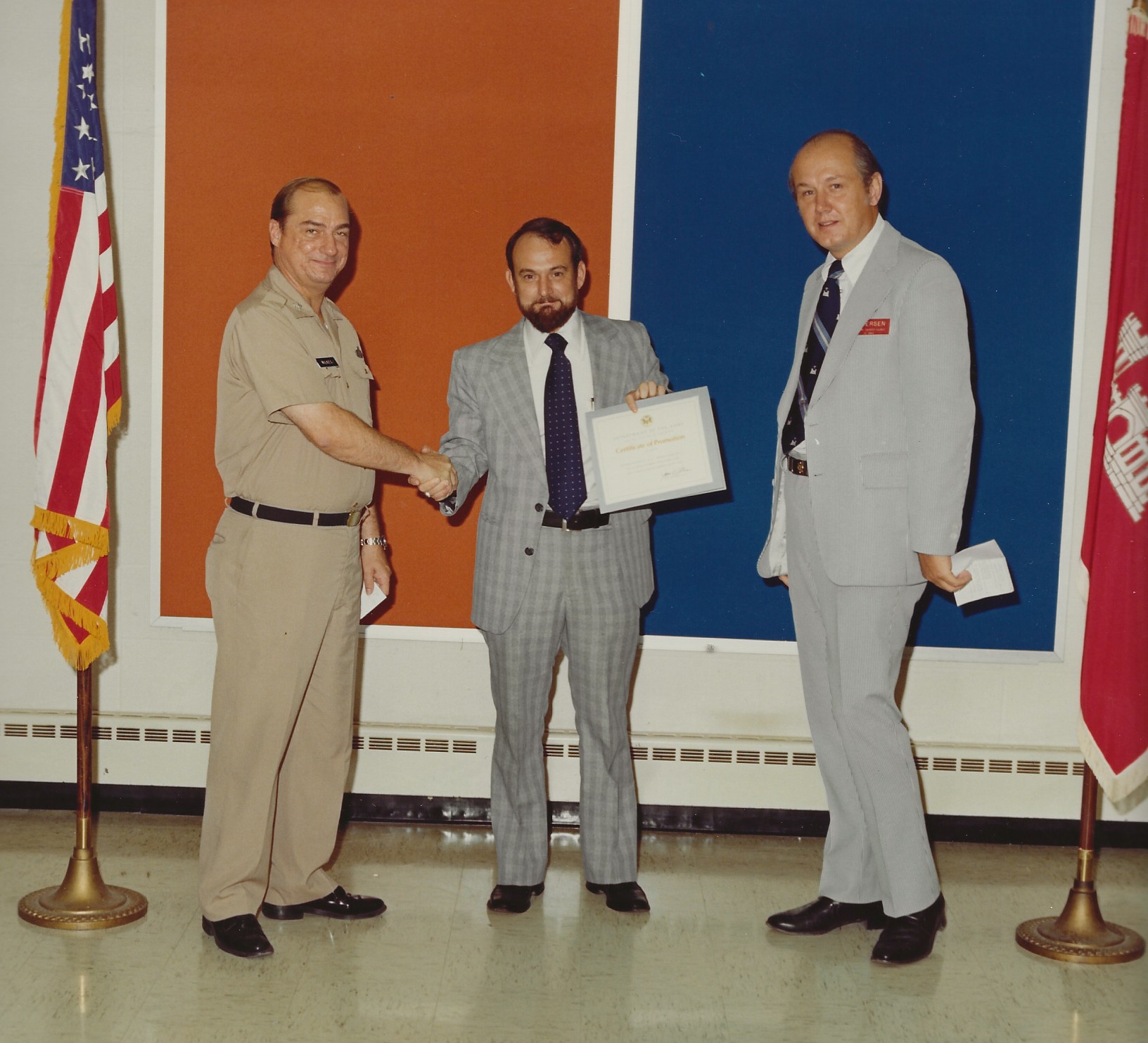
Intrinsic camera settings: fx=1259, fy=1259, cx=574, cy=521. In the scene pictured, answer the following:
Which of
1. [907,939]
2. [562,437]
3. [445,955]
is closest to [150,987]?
[445,955]

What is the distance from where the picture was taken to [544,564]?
3357 millimetres

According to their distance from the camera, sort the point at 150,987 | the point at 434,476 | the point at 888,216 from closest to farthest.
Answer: the point at 150,987
the point at 434,476
the point at 888,216

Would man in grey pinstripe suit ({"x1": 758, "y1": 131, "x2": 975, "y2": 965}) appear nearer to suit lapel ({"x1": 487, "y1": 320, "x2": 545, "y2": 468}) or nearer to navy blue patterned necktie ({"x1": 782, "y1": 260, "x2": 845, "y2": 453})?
navy blue patterned necktie ({"x1": 782, "y1": 260, "x2": 845, "y2": 453})

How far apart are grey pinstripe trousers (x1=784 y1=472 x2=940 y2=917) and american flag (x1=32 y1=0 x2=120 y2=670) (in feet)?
6.20

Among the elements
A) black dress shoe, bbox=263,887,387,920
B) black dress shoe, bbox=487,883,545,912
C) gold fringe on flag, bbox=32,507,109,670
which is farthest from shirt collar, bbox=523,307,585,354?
black dress shoe, bbox=263,887,387,920

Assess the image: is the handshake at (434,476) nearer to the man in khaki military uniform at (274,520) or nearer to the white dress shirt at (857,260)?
the man in khaki military uniform at (274,520)

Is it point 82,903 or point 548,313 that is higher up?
point 548,313

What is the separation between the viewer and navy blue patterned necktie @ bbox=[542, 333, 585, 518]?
Result: 3.38 m

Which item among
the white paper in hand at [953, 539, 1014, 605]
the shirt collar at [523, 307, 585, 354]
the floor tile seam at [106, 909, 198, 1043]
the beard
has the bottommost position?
the floor tile seam at [106, 909, 198, 1043]

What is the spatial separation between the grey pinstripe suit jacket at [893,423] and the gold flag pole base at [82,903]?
2.08 m

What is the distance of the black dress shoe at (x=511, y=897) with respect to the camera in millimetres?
3490

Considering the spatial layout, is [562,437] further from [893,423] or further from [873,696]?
[873,696]

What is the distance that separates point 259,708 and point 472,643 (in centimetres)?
112

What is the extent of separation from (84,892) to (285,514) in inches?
46.4
